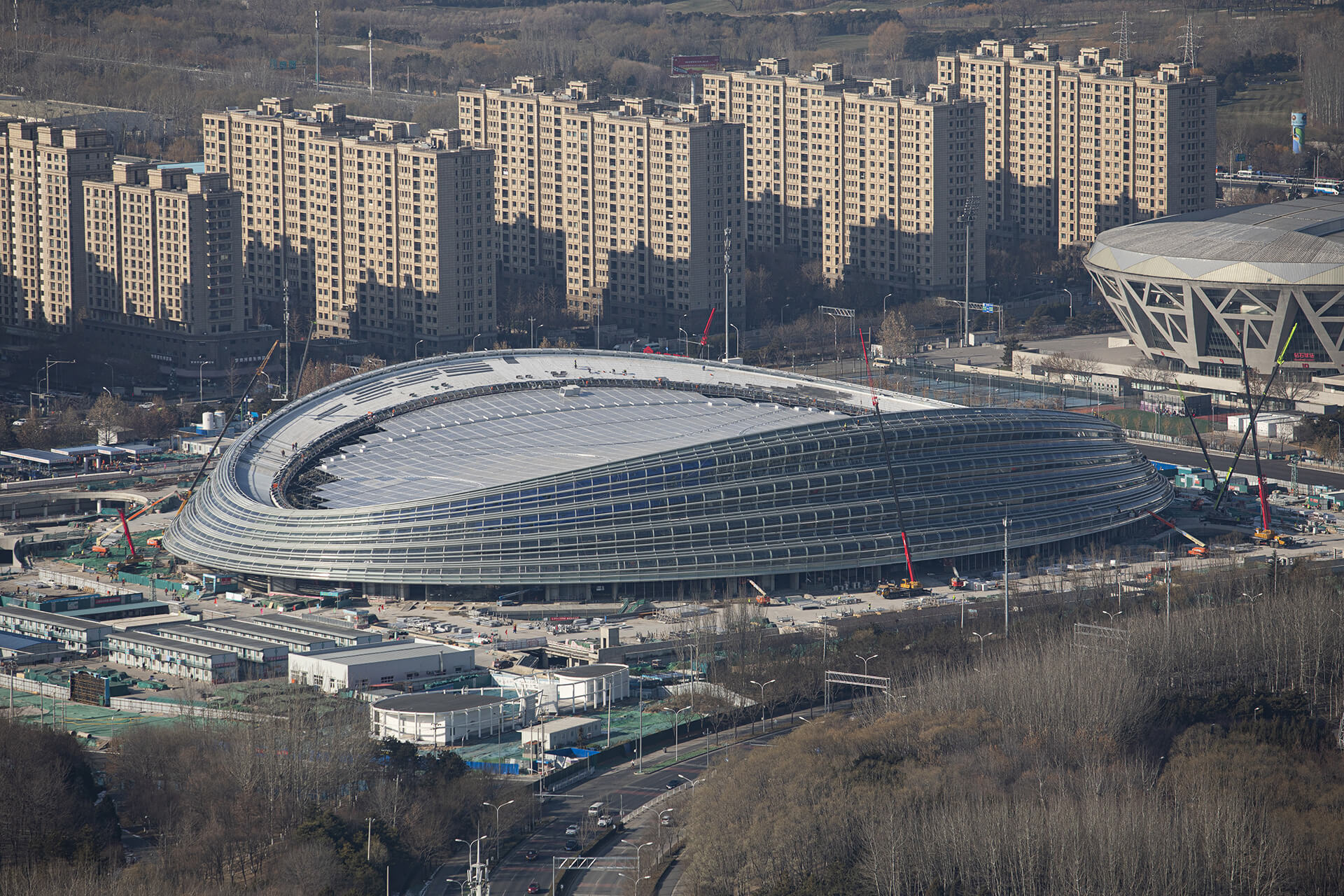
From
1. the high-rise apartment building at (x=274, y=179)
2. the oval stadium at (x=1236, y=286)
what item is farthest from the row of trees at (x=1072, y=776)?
the high-rise apartment building at (x=274, y=179)

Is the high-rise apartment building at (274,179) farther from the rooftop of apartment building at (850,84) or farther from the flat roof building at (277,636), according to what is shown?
the flat roof building at (277,636)

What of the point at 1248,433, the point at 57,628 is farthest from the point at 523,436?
the point at 1248,433

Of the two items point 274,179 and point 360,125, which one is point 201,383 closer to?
point 274,179

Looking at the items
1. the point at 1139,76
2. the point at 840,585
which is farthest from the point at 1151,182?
the point at 840,585

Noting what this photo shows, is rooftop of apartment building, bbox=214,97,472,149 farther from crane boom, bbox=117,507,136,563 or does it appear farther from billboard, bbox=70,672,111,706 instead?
billboard, bbox=70,672,111,706

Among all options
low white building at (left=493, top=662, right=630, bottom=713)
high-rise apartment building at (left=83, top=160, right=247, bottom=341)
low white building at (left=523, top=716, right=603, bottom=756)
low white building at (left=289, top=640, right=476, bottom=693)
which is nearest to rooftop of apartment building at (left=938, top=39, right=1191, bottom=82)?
high-rise apartment building at (left=83, top=160, right=247, bottom=341)

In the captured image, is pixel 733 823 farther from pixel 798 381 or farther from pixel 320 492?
pixel 798 381
